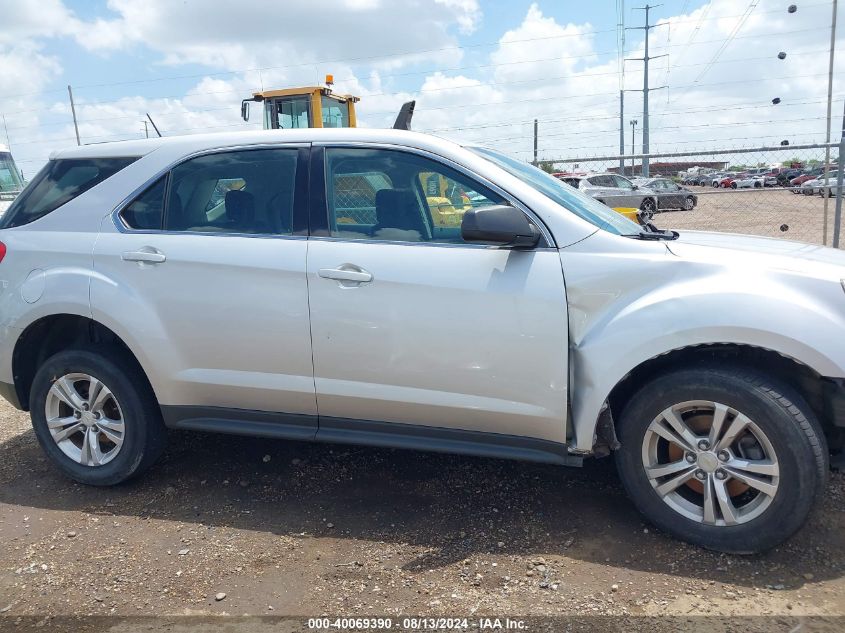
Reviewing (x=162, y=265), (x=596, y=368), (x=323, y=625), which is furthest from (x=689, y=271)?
(x=162, y=265)

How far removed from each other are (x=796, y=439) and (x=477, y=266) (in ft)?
4.90

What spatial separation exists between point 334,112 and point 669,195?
268 inches

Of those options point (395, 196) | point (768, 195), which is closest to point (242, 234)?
point (395, 196)

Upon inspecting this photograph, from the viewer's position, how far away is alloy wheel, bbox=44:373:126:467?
3.76 meters

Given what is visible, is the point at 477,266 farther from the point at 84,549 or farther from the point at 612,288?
the point at 84,549

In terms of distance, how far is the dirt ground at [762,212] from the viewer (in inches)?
345

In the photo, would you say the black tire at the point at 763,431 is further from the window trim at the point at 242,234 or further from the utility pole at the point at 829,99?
the utility pole at the point at 829,99

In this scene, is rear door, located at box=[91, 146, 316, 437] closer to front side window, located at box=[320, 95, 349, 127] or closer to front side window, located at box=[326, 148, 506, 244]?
front side window, located at box=[326, 148, 506, 244]

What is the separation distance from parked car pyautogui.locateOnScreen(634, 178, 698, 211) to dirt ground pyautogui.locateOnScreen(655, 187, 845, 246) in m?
0.28

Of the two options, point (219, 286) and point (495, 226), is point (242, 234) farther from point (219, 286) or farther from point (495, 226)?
point (495, 226)

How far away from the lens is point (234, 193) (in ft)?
11.7

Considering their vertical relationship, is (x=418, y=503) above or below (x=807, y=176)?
below

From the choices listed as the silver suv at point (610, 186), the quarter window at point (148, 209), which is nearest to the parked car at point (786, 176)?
the silver suv at point (610, 186)

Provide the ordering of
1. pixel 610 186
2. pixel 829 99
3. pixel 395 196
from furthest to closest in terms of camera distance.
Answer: pixel 610 186 < pixel 829 99 < pixel 395 196
